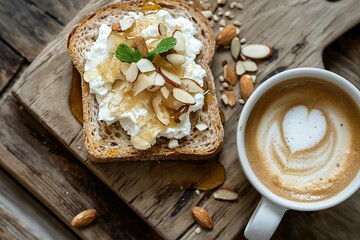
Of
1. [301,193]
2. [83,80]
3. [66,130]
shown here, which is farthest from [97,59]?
[301,193]

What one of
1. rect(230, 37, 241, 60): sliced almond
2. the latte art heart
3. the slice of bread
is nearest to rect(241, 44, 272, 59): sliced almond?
rect(230, 37, 241, 60): sliced almond

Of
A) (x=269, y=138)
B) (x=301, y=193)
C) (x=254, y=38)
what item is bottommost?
(x=301, y=193)

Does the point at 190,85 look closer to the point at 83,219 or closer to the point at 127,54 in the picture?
the point at 127,54

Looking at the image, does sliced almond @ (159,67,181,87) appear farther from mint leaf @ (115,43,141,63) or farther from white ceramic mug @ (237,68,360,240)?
white ceramic mug @ (237,68,360,240)

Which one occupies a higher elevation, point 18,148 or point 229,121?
point 18,148

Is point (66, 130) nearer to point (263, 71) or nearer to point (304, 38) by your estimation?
point (263, 71)

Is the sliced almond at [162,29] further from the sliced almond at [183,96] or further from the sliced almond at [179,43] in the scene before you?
the sliced almond at [183,96]

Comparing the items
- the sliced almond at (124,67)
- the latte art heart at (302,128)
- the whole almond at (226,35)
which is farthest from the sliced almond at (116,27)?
the latte art heart at (302,128)
